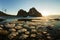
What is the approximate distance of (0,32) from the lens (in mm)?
15141

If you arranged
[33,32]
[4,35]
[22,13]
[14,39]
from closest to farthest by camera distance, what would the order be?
[14,39], [4,35], [33,32], [22,13]

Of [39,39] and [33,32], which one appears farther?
[33,32]

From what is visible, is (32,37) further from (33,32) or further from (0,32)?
(0,32)

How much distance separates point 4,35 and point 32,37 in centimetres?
364

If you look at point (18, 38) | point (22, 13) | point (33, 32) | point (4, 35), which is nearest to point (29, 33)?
point (33, 32)

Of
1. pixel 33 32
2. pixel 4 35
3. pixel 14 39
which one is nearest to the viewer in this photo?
pixel 14 39

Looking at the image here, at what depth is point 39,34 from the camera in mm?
14812

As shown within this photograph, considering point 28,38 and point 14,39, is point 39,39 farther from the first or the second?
point 14,39

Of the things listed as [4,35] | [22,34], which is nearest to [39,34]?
[22,34]

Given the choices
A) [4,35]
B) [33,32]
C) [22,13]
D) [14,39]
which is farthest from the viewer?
[22,13]

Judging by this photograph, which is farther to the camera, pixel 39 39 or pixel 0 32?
pixel 0 32

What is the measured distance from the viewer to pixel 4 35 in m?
14.4

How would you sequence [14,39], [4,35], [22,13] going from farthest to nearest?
1. [22,13]
2. [4,35]
3. [14,39]

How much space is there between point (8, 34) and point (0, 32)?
4.17 ft
